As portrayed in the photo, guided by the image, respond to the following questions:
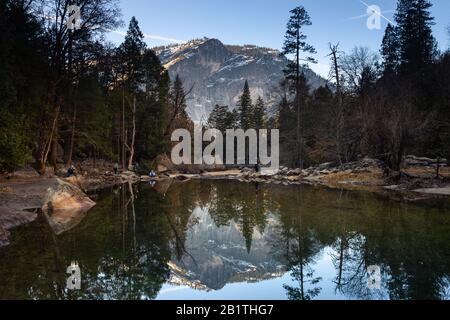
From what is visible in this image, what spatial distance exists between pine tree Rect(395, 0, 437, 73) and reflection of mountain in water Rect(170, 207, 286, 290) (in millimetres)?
39577

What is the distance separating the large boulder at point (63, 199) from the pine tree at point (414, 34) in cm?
3911

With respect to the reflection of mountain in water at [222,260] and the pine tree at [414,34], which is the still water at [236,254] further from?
the pine tree at [414,34]

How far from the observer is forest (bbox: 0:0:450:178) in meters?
22.3

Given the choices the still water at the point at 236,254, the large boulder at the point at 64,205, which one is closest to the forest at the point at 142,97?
the large boulder at the point at 64,205

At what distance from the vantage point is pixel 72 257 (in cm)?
773

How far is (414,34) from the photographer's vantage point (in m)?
45.2

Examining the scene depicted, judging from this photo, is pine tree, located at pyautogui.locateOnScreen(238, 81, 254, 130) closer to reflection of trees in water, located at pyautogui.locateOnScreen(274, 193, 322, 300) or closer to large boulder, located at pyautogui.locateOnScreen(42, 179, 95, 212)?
large boulder, located at pyautogui.locateOnScreen(42, 179, 95, 212)

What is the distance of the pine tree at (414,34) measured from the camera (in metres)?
44.0

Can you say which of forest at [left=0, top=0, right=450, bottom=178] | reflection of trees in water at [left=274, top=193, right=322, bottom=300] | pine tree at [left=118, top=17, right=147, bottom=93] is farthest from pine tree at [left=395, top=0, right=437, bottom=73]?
reflection of trees in water at [left=274, top=193, right=322, bottom=300]

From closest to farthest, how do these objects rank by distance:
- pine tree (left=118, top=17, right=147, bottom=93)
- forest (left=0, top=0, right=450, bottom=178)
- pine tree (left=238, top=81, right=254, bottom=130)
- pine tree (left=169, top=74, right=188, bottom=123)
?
1. forest (left=0, top=0, right=450, bottom=178)
2. pine tree (left=118, top=17, right=147, bottom=93)
3. pine tree (left=169, top=74, right=188, bottom=123)
4. pine tree (left=238, top=81, right=254, bottom=130)

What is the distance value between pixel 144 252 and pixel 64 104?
907 inches

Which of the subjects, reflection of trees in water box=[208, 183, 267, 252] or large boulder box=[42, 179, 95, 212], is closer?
reflection of trees in water box=[208, 183, 267, 252]

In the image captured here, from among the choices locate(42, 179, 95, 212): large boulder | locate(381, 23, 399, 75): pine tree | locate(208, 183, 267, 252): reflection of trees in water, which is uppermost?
locate(381, 23, 399, 75): pine tree
